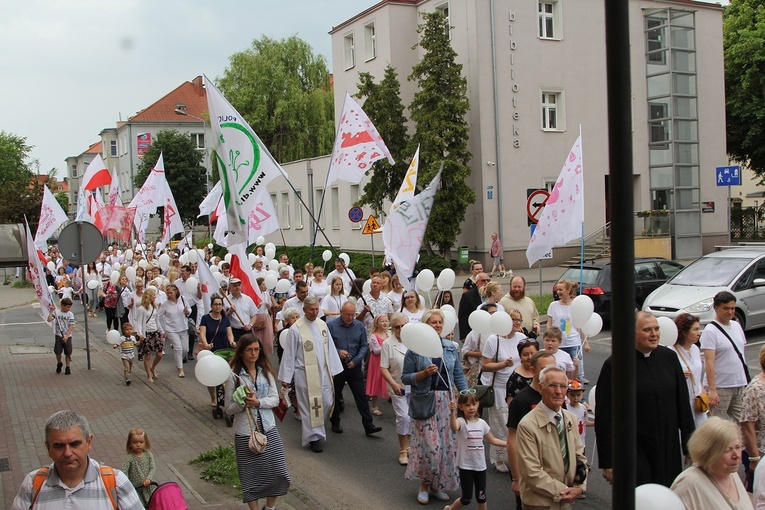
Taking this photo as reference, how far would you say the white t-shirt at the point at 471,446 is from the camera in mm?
6289

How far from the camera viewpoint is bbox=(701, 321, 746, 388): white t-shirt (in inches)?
274

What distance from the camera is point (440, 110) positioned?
28844mm

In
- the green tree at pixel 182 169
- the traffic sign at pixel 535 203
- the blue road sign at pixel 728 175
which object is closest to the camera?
the traffic sign at pixel 535 203

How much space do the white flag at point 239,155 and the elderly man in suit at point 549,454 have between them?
603 cm

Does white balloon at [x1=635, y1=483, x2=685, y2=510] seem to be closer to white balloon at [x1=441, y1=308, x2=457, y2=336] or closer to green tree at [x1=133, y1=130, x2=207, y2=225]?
white balloon at [x1=441, y1=308, x2=457, y2=336]

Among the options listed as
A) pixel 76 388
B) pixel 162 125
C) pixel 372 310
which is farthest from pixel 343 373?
pixel 162 125

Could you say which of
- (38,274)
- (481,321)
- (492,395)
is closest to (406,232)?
(481,321)

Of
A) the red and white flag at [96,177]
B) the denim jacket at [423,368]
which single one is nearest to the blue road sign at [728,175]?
the denim jacket at [423,368]

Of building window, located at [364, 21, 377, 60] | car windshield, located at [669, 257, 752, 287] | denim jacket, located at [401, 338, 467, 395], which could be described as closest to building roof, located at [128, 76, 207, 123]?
building window, located at [364, 21, 377, 60]

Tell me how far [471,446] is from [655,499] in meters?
3.26

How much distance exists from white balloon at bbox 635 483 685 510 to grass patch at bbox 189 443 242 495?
5087mm

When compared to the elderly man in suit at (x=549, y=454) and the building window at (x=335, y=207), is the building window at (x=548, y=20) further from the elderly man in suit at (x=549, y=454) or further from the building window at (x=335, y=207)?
the elderly man in suit at (x=549, y=454)

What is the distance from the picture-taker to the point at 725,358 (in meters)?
6.99

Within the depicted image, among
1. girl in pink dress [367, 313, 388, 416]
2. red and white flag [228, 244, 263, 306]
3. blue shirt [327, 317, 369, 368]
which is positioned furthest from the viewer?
red and white flag [228, 244, 263, 306]
